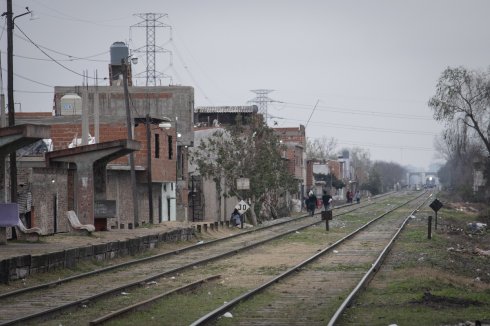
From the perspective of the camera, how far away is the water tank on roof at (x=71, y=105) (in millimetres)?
64500

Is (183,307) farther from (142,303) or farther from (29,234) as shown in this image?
(29,234)

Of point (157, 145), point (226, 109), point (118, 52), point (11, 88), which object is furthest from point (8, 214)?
point (226, 109)

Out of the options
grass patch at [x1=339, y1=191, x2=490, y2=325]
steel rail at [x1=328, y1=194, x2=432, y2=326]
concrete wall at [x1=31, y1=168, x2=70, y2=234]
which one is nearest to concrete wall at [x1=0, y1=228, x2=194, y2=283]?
concrete wall at [x1=31, y1=168, x2=70, y2=234]

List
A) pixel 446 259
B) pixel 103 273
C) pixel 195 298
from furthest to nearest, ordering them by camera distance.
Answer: pixel 446 259 → pixel 103 273 → pixel 195 298

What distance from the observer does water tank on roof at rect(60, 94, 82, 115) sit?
212ft

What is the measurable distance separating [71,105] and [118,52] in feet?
42.9

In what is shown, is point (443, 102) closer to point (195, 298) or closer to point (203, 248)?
point (203, 248)

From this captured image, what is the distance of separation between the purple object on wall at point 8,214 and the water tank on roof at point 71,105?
38250 mm

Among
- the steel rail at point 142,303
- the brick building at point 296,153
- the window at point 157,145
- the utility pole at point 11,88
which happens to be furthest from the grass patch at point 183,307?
the brick building at point 296,153

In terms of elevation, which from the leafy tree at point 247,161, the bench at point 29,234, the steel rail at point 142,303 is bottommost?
the steel rail at point 142,303

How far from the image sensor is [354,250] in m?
32.3

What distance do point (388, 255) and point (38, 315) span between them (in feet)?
55.9

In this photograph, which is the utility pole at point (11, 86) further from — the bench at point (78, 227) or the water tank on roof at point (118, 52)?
the water tank on roof at point (118, 52)

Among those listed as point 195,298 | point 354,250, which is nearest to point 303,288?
point 195,298
